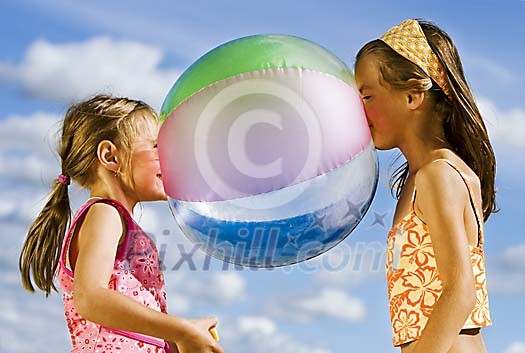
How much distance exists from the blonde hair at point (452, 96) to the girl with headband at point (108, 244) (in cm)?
103

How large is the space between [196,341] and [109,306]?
0.34 metres

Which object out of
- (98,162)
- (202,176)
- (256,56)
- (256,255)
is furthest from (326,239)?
(98,162)

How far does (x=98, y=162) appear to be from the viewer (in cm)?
367

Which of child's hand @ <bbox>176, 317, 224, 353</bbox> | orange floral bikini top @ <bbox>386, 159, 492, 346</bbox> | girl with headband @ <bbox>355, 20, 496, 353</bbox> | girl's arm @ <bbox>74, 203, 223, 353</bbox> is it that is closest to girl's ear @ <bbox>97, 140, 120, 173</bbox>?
girl's arm @ <bbox>74, 203, 223, 353</bbox>

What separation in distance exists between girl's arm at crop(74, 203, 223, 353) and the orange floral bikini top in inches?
26.9

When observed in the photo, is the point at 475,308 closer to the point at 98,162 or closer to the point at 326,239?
the point at 326,239

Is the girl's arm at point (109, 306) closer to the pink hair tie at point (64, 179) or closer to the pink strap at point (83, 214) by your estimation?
the pink strap at point (83, 214)

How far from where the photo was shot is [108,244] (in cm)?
335

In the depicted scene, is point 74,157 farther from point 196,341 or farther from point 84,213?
point 196,341

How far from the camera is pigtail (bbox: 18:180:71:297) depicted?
12.1ft

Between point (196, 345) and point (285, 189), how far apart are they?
0.67 m

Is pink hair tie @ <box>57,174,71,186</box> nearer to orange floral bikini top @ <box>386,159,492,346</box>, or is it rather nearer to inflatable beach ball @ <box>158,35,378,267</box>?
inflatable beach ball @ <box>158,35,378,267</box>

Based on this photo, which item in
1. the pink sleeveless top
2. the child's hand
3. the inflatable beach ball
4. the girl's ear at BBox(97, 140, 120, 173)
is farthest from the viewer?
the girl's ear at BBox(97, 140, 120, 173)

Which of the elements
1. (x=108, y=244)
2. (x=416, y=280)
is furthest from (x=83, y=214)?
(x=416, y=280)
